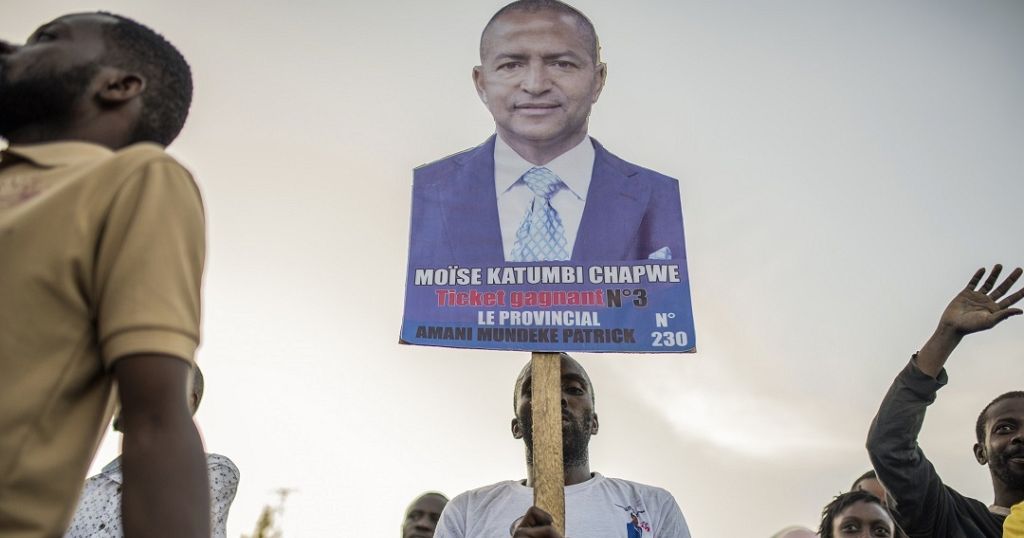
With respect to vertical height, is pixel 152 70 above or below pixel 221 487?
above

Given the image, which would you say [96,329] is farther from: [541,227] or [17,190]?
[541,227]

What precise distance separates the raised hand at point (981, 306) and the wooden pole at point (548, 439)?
5.53ft

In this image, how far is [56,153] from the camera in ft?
4.21

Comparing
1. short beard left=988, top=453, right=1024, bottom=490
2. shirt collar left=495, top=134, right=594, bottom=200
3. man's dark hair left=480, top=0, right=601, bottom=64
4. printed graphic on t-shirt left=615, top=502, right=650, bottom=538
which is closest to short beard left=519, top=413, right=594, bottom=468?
printed graphic on t-shirt left=615, top=502, right=650, bottom=538

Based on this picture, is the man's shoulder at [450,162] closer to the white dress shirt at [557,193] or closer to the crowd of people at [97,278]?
the white dress shirt at [557,193]

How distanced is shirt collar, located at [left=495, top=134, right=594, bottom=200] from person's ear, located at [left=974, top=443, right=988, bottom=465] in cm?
222

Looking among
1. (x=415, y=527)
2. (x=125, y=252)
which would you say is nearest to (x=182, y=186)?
(x=125, y=252)

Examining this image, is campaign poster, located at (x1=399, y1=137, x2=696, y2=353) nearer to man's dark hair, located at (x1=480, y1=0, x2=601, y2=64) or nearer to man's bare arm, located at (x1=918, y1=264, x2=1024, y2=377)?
man's dark hair, located at (x1=480, y1=0, x2=601, y2=64)

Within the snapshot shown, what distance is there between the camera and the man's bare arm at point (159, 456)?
107 centimetres

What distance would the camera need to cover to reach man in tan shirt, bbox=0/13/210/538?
107 centimetres

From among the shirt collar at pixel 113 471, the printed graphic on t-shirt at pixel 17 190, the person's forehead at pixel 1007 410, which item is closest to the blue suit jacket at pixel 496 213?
the shirt collar at pixel 113 471

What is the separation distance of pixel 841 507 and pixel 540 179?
218cm

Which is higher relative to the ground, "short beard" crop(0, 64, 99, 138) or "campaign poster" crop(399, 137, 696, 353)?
"campaign poster" crop(399, 137, 696, 353)

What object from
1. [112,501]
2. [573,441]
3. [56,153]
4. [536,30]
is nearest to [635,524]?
[573,441]
